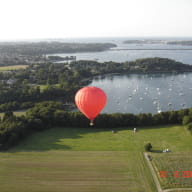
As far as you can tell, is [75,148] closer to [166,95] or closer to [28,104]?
[28,104]

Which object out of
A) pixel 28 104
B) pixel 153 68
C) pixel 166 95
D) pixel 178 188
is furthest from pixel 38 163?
pixel 153 68

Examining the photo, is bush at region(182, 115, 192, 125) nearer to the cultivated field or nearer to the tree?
the cultivated field

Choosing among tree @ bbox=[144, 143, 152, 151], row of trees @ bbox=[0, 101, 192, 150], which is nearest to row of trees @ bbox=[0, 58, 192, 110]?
row of trees @ bbox=[0, 101, 192, 150]

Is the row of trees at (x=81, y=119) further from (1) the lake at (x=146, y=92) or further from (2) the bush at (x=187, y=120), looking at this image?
(1) the lake at (x=146, y=92)

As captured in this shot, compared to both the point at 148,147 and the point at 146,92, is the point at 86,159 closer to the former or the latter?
the point at 148,147

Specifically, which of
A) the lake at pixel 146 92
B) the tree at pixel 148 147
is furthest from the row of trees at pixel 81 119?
the lake at pixel 146 92

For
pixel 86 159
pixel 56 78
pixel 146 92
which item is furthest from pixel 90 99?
pixel 56 78
